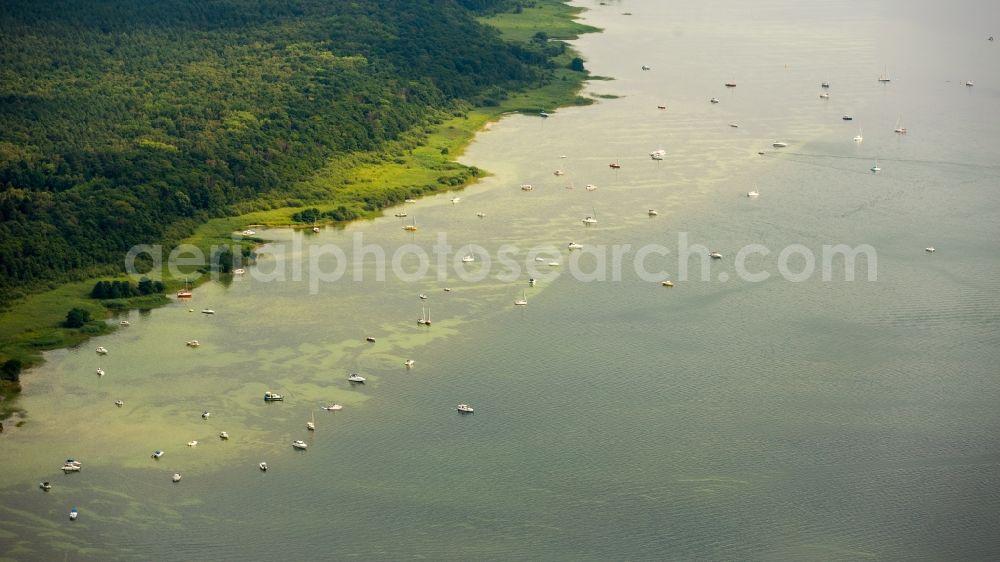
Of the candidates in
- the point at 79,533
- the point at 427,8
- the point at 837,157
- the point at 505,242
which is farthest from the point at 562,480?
the point at 427,8

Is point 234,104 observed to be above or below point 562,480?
above

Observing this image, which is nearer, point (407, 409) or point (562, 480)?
point (562, 480)

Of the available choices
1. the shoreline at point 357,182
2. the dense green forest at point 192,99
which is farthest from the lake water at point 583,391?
the dense green forest at point 192,99

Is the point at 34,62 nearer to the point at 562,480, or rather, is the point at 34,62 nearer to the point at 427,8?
the point at 427,8

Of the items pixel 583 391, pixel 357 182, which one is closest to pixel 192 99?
pixel 357 182

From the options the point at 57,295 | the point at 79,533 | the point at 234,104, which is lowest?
the point at 79,533

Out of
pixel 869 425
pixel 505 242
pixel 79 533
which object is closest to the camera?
pixel 79 533

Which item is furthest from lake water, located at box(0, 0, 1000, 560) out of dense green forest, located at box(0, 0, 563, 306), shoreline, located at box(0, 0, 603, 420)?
dense green forest, located at box(0, 0, 563, 306)
